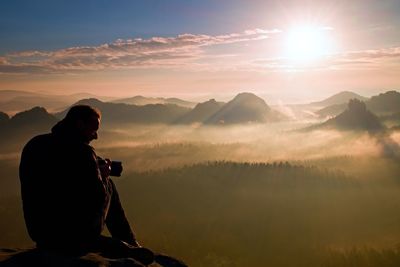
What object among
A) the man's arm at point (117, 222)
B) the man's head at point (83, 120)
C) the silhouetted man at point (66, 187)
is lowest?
the man's arm at point (117, 222)

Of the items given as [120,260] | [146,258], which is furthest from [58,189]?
[146,258]

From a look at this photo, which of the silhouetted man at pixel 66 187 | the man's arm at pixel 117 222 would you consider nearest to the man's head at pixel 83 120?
the silhouetted man at pixel 66 187

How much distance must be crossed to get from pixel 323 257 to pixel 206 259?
189 ft

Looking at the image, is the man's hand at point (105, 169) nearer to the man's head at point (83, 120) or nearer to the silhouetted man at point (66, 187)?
the silhouetted man at point (66, 187)

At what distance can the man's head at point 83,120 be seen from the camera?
30.5ft

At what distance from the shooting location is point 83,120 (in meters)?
9.34

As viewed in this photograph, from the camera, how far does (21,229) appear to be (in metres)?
180

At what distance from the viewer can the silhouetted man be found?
898 cm

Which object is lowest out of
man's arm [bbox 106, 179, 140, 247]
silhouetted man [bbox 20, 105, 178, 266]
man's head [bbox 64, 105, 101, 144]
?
man's arm [bbox 106, 179, 140, 247]

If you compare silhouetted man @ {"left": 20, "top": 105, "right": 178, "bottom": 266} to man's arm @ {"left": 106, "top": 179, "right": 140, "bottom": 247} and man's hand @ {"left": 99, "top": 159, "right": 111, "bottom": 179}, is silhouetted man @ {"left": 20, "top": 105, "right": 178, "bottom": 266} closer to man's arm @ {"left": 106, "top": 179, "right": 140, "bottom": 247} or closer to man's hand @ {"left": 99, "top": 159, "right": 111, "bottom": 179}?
man's hand @ {"left": 99, "top": 159, "right": 111, "bottom": 179}

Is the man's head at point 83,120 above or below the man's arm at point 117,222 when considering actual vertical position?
above

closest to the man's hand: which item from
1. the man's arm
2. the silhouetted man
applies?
the silhouetted man

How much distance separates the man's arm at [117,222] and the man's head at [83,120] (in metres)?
1.84

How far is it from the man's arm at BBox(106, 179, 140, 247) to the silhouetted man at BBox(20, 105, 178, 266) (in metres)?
1.04
